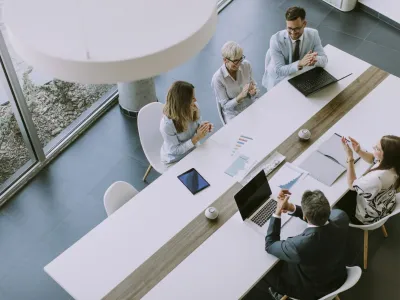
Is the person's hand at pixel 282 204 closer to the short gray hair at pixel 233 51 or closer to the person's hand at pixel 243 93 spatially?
the person's hand at pixel 243 93

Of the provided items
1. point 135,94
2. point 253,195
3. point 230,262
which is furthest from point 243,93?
point 230,262

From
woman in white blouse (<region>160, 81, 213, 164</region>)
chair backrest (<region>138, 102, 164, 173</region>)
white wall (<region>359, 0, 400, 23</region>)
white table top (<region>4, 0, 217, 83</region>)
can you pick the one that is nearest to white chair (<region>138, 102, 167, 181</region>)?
chair backrest (<region>138, 102, 164, 173</region>)

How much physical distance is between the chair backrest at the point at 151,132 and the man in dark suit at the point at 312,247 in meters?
1.34

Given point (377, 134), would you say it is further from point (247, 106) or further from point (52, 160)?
point (52, 160)

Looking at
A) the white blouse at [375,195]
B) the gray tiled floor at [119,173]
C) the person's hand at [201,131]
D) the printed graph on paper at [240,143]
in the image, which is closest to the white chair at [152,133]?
the person's hand at [201,131]

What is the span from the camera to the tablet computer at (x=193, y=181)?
4066mm

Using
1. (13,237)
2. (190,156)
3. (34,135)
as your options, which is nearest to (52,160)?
(34,135)

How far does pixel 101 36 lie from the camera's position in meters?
1.61

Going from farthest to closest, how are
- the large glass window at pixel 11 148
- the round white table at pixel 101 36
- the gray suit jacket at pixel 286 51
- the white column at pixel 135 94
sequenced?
the white column at pixel 135 94, the large glass window at pixel 11 148, the gray suit jacket at pixel 286 51, the round white table at pixel 101 36

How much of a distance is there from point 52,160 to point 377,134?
3103mm

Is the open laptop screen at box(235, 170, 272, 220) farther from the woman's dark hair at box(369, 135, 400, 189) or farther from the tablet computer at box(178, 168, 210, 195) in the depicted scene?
the woman's dark hair at box(369, 135, 400, 189)

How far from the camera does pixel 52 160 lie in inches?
214

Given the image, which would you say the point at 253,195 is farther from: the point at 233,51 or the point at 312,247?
the point at 233,51

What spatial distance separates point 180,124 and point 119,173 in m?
1.24
